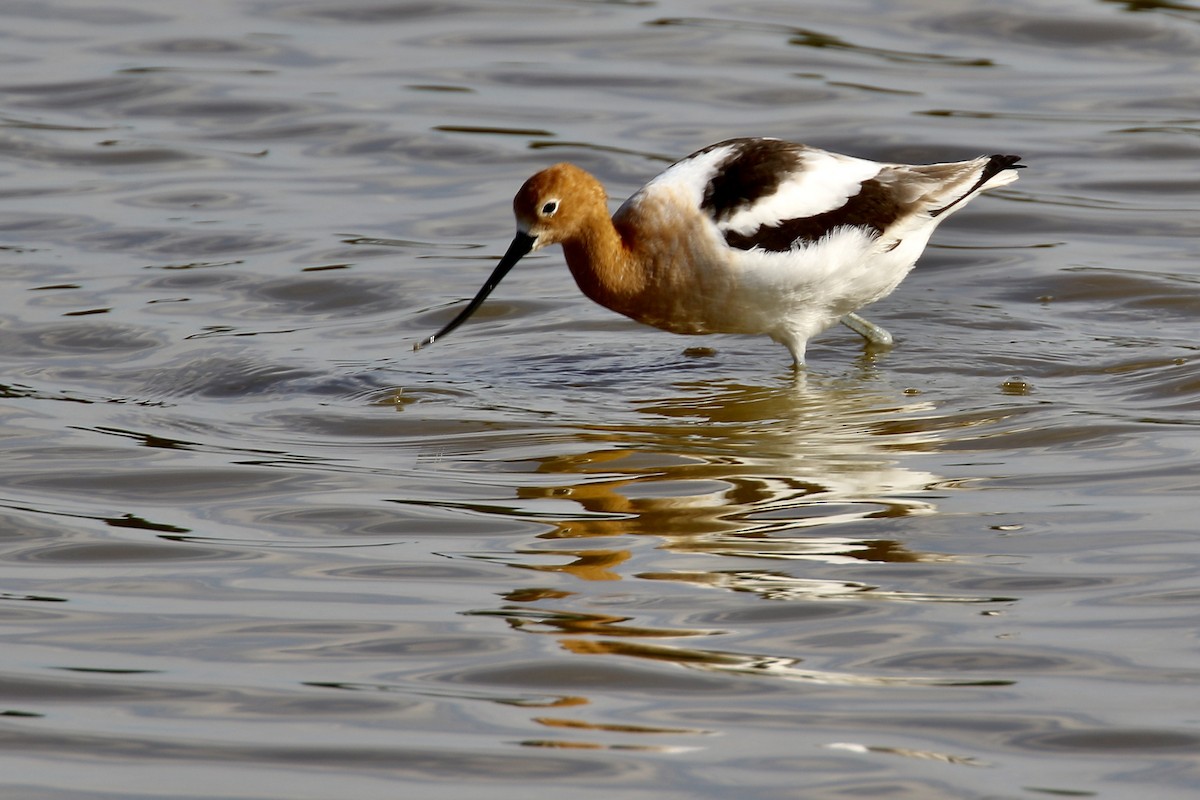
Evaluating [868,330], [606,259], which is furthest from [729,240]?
[868,330]

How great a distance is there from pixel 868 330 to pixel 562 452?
2.26 metres

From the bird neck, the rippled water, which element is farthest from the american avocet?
the rippled water

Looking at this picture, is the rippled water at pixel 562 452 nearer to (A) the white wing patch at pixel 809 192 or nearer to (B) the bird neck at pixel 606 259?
(B) the bird neck at pixel 606 259

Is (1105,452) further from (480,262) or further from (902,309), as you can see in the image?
(480,262)

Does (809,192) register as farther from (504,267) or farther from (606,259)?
(504,267)

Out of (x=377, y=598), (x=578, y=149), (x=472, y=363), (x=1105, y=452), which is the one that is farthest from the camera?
(x=578, y=149)

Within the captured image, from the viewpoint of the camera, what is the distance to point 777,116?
12.4 metres

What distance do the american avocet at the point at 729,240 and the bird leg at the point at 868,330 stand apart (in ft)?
1.39

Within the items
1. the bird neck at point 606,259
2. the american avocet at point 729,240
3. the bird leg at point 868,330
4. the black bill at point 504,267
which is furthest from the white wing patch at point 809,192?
the black bill at point 504,267

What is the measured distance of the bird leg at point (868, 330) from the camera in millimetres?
8523

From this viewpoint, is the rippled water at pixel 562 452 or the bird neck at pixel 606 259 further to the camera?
the bird neck at pixel 606 259

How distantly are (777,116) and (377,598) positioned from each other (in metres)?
7.67

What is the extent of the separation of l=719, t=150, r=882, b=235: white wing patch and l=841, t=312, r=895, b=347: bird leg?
0.69 metres

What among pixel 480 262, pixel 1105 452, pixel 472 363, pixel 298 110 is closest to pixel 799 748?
pixel 1105 452
